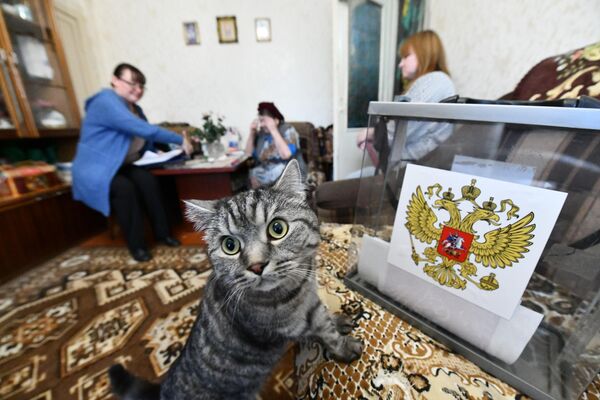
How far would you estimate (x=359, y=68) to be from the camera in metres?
2.05

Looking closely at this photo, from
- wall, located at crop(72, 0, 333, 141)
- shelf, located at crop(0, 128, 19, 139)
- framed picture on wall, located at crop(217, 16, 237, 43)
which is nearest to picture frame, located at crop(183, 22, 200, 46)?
wall, located at crop(72, 0, 333, 141)

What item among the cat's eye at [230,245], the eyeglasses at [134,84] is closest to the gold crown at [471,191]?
the cat's eye at [230,245]

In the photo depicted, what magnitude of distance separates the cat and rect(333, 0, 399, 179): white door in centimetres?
154

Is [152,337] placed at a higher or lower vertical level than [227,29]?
lower

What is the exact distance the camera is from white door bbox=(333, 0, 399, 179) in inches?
73.7

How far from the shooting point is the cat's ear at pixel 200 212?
22.0 inches

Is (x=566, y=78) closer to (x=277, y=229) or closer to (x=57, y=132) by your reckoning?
(x=277, y=229)

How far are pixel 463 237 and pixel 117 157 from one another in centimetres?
184

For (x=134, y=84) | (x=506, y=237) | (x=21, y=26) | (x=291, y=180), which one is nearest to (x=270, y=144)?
(x=134, y=84)

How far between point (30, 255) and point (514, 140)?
241cm

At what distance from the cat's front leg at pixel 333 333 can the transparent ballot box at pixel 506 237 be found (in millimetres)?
148

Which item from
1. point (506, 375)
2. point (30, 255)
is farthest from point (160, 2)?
point (506, 375)

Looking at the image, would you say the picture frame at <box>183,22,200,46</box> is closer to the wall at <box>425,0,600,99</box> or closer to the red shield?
the wall at <box>425,0,600,99</box>

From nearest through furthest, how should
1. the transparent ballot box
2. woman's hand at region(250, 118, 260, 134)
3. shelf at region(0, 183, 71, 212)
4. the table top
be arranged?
1. the transparent ballot box
2. shelf at region(0, 183, 71, 212)
3. the table top
4. woman's hand at region(250, 118, 260, 134)
